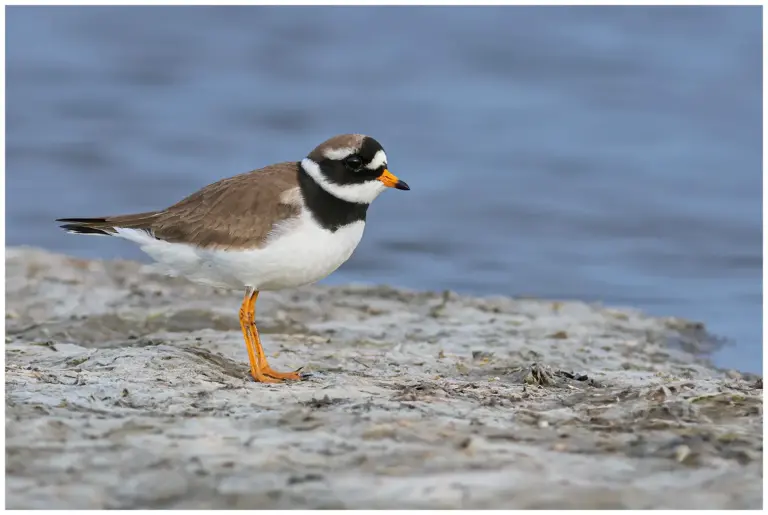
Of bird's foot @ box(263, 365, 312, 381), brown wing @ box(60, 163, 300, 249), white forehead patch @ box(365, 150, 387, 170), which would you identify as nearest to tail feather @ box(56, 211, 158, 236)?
brown wing @ box(60, 163, 300, 249)

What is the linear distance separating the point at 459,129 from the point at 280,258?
29.1 feet

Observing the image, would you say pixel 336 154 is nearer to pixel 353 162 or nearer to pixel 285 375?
pixel 353 162

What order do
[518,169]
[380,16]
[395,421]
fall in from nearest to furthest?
[395,421] → [518,169] → [380,16]

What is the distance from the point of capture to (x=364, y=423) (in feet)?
15.1

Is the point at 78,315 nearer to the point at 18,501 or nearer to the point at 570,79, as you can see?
the point at 18,501

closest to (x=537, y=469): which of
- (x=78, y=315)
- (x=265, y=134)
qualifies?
(x=78, y=315)

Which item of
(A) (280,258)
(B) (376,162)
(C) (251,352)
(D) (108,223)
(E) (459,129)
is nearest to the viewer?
(A) (280,258)

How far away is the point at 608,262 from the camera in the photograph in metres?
11.0

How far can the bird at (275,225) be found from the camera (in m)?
5.98

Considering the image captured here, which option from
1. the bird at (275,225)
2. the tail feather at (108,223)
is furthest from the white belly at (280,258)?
the tail feather at (108,223)

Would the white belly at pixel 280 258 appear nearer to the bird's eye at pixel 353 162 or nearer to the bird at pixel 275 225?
the bird at pixel 275 225

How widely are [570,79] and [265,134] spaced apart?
14.9 ft

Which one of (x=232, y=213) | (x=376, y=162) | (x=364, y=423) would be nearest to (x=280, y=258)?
(x=232, y=213)

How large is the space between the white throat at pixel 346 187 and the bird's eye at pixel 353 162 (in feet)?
0.30
